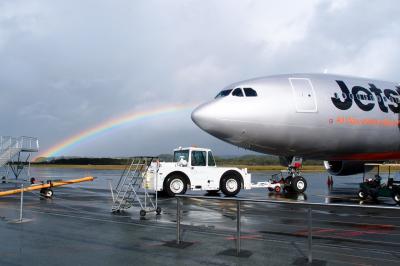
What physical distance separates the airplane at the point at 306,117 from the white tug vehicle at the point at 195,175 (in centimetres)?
282

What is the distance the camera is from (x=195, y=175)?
839 inches

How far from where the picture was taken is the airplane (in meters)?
16.9

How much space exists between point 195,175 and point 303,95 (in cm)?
652

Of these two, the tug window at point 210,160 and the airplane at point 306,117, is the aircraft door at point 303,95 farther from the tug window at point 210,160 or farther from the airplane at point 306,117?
the tug window at point 210,160

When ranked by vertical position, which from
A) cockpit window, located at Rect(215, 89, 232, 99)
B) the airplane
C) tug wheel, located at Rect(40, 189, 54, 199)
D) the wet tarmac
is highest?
cockpit window, located at Rect(215, 89, 232, 99)

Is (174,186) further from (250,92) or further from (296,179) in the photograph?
(250,92)

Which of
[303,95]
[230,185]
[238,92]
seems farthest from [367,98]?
[230,185]

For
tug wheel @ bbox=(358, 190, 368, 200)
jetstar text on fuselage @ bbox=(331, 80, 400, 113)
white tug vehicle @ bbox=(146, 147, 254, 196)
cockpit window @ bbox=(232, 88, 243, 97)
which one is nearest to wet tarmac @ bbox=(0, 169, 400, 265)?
cockpit window @ bbox=(232, 88, 243, 97)

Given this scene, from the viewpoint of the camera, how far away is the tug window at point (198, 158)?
71.3 ft

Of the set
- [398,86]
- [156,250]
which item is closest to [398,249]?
[156,250]

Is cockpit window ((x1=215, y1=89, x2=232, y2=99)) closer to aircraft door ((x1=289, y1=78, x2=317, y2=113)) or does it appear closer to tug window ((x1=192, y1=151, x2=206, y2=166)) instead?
aircraft door ((x1=289, y1=78, x2=317, y2=113))

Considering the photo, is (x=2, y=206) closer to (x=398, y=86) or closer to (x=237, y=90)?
(x=237, y=90)

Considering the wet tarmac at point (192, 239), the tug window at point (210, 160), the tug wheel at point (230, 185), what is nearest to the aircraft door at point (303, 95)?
the wet tarmac at point (192, 239)

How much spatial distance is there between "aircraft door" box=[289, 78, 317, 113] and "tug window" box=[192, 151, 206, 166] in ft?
19.6
